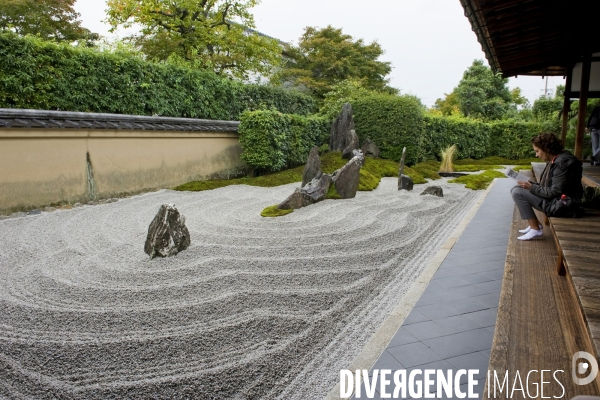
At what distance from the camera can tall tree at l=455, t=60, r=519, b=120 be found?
26656 mm

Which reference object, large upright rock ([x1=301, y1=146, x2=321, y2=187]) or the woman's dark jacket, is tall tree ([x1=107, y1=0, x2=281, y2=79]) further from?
the woman's dark jacket

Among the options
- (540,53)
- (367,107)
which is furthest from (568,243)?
(367,107)

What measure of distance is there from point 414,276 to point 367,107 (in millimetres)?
12143

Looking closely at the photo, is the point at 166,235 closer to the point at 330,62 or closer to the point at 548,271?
the point at 548,271

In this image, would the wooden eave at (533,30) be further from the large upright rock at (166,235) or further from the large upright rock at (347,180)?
the large upright rock at (166,235)

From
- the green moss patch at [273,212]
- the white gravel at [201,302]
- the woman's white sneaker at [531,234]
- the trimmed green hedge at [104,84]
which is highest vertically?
the trimmed green hedge at [104,84]

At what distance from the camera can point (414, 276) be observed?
4.16m

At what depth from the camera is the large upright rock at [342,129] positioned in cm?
1388

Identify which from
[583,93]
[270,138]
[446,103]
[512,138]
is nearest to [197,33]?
[270,138]

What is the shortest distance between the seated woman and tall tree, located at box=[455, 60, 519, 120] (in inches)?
980

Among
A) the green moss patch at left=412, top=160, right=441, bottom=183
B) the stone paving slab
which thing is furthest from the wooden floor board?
the green moss patch at left=412, top=160, right=441, bottom=183

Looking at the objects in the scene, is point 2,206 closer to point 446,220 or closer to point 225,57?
point 446,220

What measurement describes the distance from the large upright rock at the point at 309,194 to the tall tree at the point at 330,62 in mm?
13864

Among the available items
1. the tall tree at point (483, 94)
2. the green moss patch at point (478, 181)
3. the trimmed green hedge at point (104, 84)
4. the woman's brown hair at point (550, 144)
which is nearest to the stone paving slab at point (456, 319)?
the woman's brown hair at point (550, 144)
